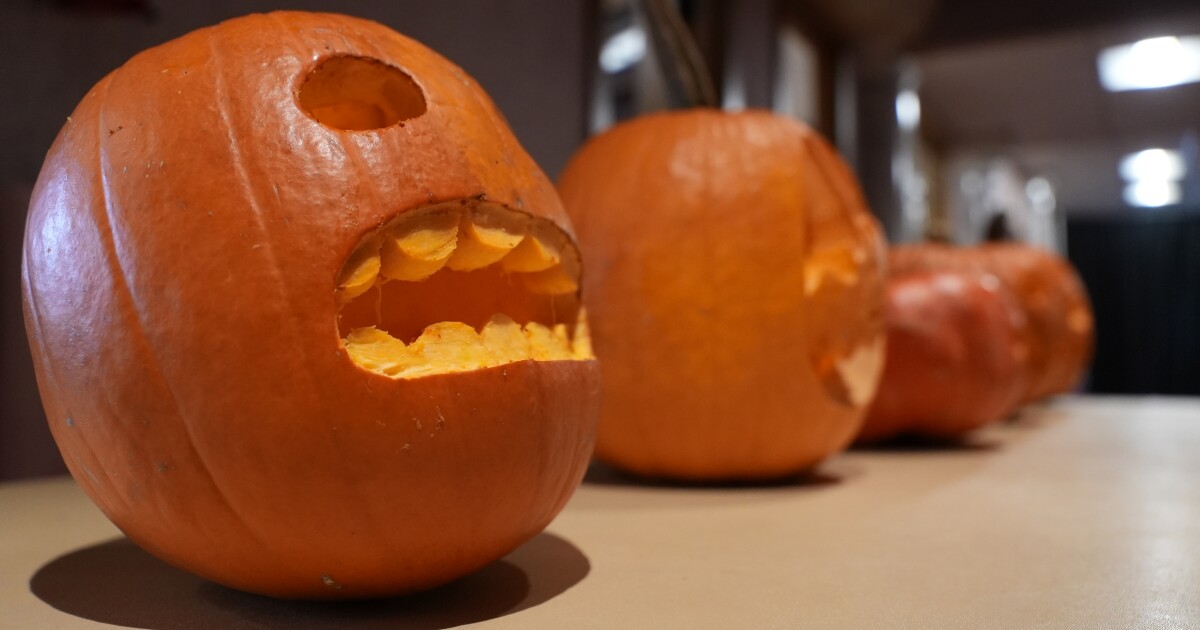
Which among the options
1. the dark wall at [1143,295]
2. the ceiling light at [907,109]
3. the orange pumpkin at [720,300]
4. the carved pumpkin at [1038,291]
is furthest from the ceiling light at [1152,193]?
the orange pumpkin at [720,300]

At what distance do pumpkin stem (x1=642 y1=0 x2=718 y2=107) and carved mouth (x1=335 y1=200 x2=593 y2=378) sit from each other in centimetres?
93

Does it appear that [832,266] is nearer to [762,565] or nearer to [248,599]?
[762,565]

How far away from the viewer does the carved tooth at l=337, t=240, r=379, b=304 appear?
0.82m

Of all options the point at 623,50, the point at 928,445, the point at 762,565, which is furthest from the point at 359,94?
the point at 928,445

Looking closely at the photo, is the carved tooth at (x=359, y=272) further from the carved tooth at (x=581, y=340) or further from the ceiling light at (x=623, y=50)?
→ the ceiling light at (x=623, y=50)

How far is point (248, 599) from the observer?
36.4 inches

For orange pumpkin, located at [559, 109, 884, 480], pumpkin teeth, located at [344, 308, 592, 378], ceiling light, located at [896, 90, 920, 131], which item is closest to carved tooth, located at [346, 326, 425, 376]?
pumpkin teeth, located at [344, 308, 592, 378]

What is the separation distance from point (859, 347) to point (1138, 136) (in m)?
5.95

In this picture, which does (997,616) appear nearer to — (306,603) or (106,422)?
(306,603)

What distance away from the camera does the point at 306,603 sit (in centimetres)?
92

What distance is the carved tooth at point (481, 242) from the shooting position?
91 cm

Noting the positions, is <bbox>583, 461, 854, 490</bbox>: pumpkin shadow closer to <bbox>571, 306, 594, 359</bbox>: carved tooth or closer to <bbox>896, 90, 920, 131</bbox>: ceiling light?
<bbox>571, 306, 594, 359</bbox>: carved tooth

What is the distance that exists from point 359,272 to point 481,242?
127 millimetres

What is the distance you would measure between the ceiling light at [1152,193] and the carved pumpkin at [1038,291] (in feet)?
21.0
